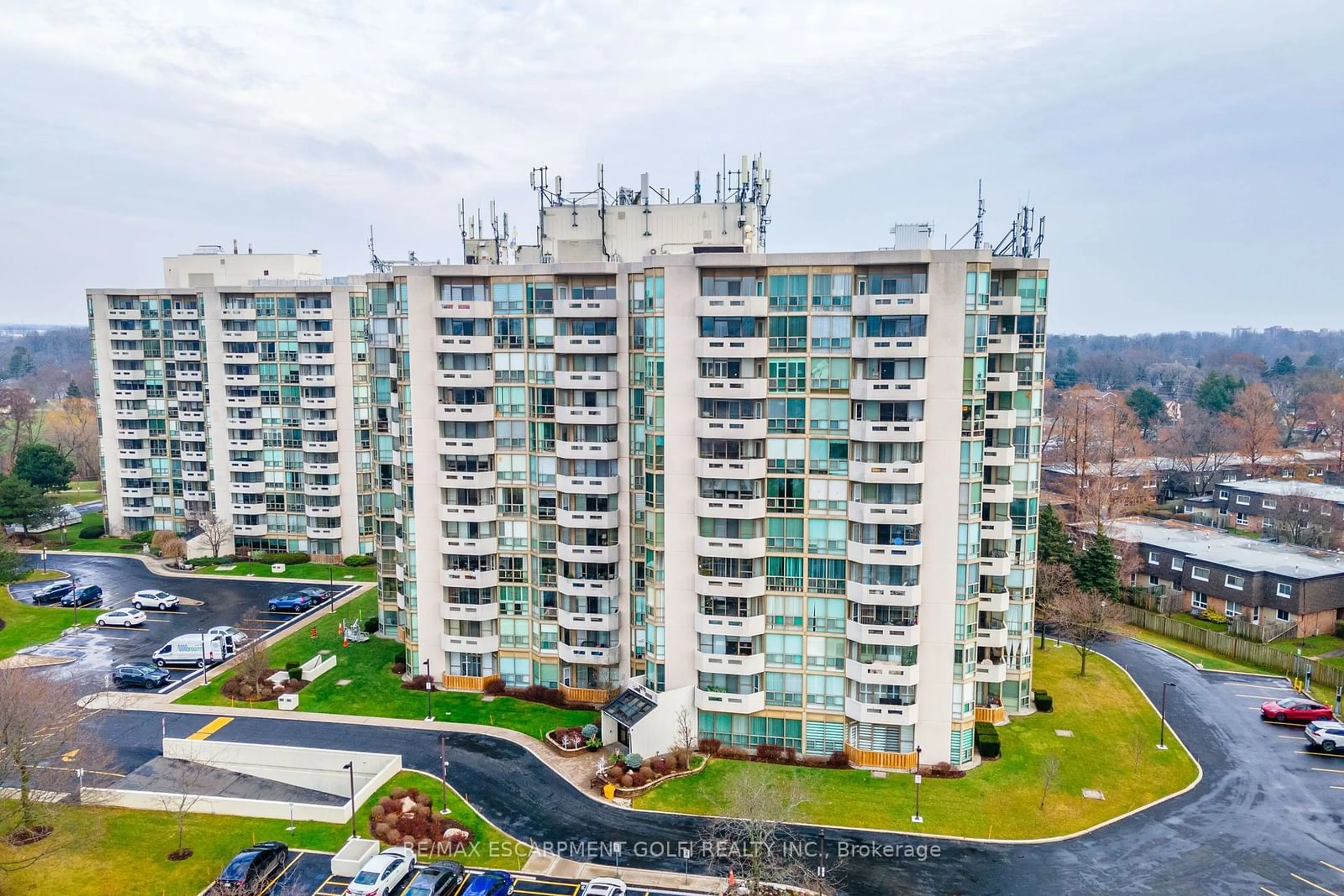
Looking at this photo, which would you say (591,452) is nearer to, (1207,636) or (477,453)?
(477,453)

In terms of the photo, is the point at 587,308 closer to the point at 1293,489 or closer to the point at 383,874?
the point at 383,874

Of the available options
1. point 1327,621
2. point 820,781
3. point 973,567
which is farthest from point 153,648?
point 1327,621

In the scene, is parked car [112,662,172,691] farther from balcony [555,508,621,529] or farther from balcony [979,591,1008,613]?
balcony [979,591,1008,613]

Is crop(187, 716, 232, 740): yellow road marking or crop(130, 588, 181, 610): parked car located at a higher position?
crop(130, 588, 181, 610): parked car

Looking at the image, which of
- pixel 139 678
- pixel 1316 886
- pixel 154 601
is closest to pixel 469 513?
pixel 139 678

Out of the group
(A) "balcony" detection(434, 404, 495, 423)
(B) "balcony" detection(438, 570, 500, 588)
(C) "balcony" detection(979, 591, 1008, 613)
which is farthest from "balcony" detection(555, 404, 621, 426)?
(C) "balcony" detection(979, 591, 1008, 613)
